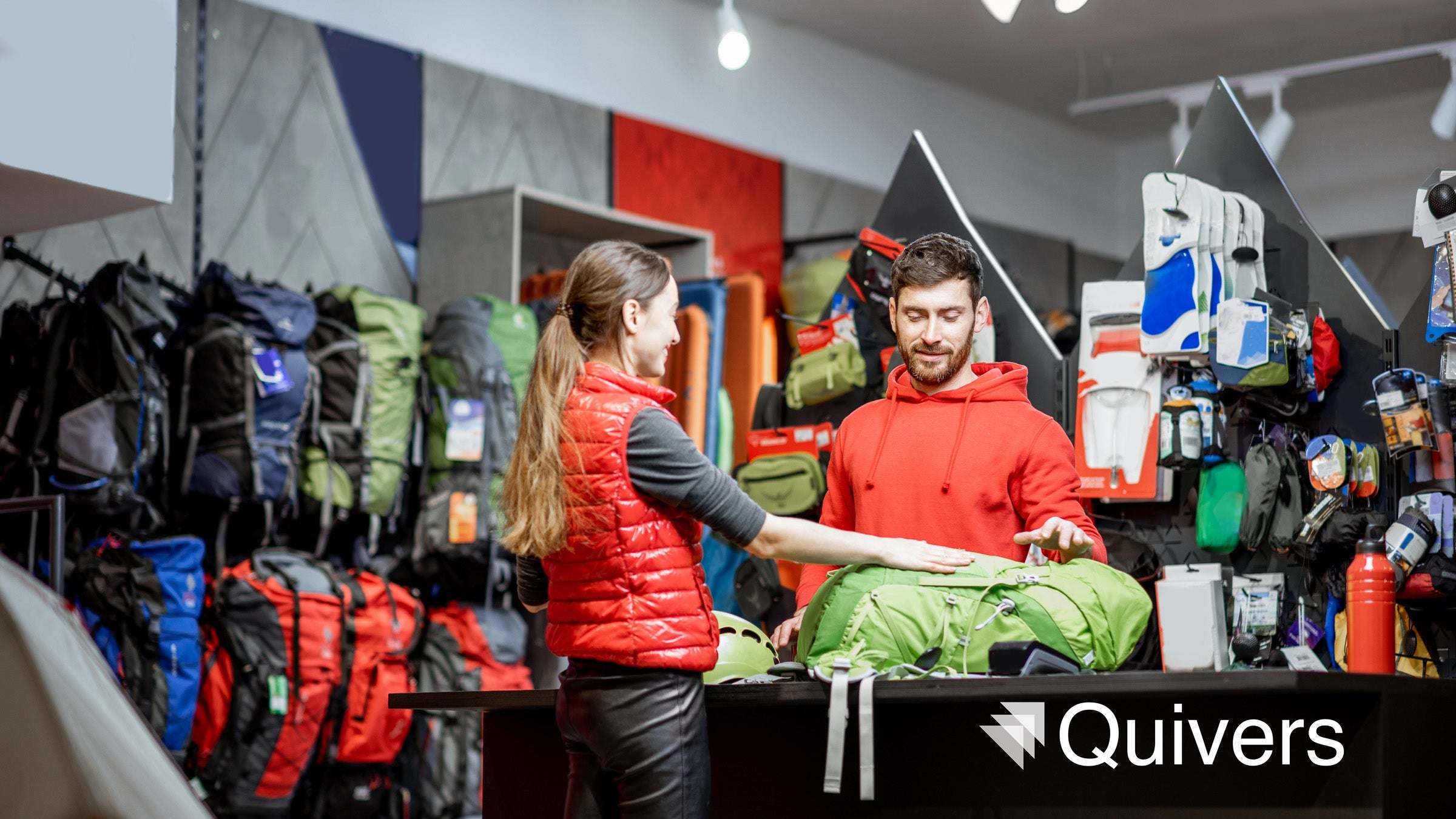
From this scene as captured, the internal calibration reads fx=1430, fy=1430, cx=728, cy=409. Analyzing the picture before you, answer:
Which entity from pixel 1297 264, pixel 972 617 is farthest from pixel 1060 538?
pixel 1297 264

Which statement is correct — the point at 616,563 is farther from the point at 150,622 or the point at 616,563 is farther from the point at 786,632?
the point at 150,622

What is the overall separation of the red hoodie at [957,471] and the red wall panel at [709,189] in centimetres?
390

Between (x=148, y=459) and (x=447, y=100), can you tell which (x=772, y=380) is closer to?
(x=447, y=100)

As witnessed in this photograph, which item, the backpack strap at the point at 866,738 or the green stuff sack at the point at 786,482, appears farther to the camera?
the green stuff sack at the point at 786,482

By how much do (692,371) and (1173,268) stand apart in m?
2.27

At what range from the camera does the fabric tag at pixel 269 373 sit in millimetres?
4590

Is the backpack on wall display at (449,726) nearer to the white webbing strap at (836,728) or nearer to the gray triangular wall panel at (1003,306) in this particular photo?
the gray triangular wall panel at (1003,306)

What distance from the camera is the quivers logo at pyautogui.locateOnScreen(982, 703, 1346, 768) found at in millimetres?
1951

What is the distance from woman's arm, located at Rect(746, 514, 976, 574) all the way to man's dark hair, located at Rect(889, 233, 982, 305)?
0.67 meters

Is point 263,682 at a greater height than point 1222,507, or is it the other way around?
point 1222,507

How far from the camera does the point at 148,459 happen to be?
14.1 feet

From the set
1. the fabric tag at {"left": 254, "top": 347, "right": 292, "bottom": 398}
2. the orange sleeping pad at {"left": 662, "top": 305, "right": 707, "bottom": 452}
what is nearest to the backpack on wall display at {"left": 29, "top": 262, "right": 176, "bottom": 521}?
the fabric tag at {"left": 254, "top": 347, "right": 292, "bottom": 398}

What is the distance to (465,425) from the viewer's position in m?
5.05

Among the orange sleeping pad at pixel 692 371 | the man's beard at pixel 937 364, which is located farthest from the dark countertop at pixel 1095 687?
the orange sleeping pad at pixel 692 371
